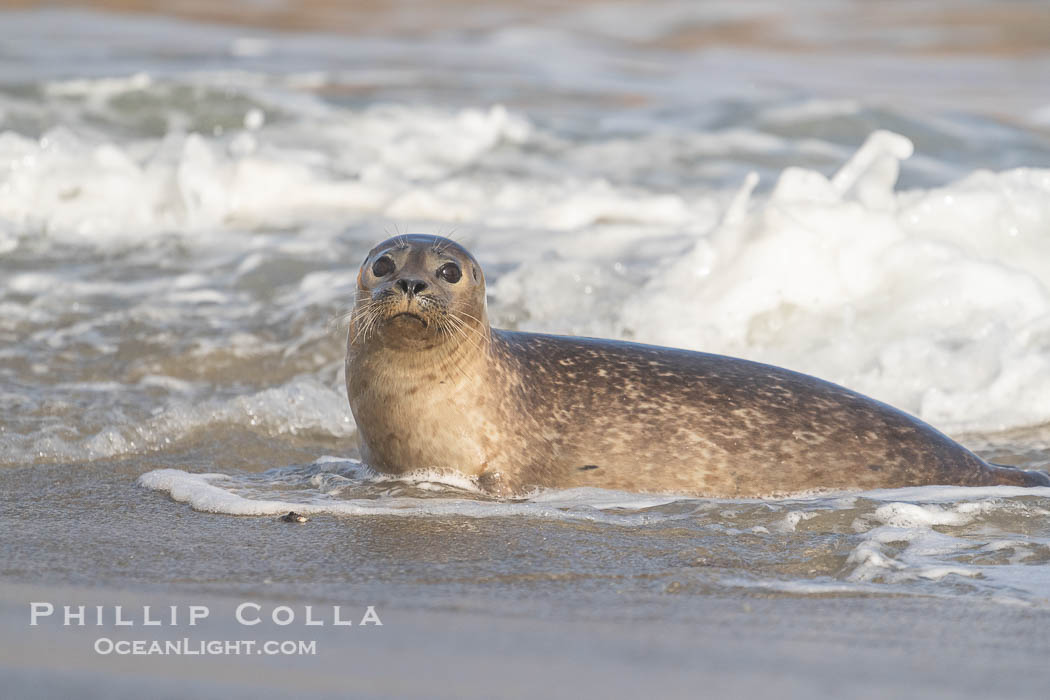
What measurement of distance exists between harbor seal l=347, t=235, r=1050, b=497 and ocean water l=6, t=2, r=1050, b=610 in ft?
0.51

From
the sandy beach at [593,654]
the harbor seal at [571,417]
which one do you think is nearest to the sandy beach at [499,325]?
the sandy beach at [593,654]

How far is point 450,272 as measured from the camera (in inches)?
183

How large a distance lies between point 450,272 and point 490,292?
3095 mm

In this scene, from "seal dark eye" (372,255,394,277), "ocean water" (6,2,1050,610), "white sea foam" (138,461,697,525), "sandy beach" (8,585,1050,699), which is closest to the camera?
"sandy beach" (8,585,1050,699)

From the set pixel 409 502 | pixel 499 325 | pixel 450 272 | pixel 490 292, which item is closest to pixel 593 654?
pixel 409 502

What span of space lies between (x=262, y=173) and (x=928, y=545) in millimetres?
7165

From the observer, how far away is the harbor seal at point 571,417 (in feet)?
15.3

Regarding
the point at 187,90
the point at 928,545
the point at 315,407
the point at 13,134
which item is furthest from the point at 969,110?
the point at 928,545

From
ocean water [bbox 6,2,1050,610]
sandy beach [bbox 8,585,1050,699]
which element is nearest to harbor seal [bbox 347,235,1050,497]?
ocean water [bbox 6,2,1050,610]

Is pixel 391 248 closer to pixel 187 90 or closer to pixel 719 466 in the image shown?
pixel 719 466

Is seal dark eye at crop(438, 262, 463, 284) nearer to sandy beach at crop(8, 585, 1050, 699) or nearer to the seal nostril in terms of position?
the seal nostril

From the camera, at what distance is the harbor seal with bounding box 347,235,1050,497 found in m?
4.66

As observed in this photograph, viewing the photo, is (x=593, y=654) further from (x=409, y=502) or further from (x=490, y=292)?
(x=490, y=292)

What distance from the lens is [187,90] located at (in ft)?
44.7
